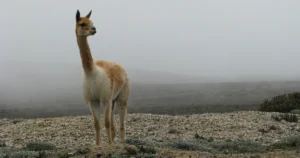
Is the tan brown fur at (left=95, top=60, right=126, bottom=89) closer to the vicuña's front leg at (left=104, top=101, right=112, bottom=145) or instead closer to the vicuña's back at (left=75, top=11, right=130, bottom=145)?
the vicuña's back at (left=75, top=11, right=130, bottom=145)

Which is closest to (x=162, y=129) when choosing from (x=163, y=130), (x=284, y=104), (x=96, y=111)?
(x=163, y=130)

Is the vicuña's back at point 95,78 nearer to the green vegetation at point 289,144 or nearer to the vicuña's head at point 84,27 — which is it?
the vicuña's head at point 84,27

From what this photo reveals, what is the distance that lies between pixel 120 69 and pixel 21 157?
422 cm

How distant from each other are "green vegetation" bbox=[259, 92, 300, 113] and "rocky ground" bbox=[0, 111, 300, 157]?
4.22 metres

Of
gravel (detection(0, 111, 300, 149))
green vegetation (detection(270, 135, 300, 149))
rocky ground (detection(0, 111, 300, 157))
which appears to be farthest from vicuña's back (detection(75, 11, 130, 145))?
gravel (detection(0, 111, 300, 149))

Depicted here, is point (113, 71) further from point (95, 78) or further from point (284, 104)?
point (284, 104)

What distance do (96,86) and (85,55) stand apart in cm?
91

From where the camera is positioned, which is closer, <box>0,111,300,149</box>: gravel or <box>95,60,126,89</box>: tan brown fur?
<box>95,60,126,89</box>: tan brown fur

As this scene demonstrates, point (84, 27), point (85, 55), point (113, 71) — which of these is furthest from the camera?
point (113, 71)

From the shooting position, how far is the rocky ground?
1938 cm

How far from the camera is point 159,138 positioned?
19.2 metres

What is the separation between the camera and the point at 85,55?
12594mm

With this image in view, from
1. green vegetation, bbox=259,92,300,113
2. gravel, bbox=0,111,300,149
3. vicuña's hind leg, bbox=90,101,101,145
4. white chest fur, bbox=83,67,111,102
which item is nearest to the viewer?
white chest fur, bbox=83,67,111,102

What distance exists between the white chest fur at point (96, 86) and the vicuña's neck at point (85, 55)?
20 cm
